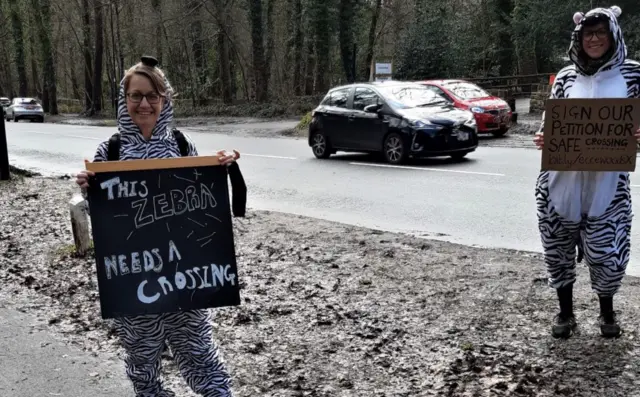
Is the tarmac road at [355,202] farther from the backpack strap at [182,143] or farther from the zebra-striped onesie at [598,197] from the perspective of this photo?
the zebra-striped onesie at [598,197]

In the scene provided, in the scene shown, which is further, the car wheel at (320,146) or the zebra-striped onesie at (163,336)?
the car wheel at (320,146)

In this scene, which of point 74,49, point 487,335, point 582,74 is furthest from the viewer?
point 74,49

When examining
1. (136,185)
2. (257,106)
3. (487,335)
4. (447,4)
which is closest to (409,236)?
(487,335)

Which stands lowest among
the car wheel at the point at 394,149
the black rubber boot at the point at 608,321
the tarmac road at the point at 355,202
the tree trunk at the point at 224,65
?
the tarmac road at the point at 355,202

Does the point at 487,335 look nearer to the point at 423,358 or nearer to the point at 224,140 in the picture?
the point at 423,358

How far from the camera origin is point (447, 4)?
37.4 metres

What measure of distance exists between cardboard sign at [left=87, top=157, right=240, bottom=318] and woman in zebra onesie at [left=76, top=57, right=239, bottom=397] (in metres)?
0.08

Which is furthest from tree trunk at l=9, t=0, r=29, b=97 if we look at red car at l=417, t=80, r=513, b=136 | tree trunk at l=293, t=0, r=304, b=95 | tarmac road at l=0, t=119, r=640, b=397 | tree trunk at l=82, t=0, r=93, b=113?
red car at l=417, t=80, r=513, b=136

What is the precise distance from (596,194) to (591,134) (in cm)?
38

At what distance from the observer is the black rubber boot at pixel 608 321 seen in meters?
4.16

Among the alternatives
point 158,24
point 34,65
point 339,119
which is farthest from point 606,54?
point 34,65

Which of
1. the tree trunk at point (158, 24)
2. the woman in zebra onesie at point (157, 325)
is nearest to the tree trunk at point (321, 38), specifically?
the tree trunk at point (158, 24)

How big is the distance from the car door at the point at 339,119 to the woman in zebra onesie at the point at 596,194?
11.3m

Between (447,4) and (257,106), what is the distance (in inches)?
477
